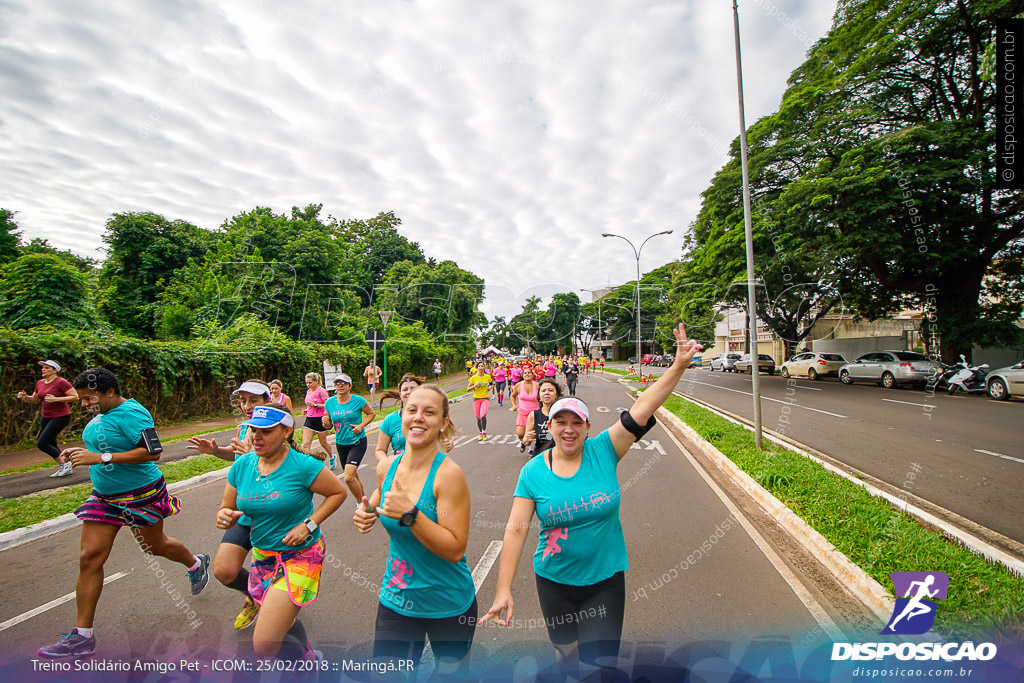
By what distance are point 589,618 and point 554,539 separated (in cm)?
39

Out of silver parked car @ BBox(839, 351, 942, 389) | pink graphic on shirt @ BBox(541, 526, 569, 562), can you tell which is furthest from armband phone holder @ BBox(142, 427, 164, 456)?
silver parked car @ BBox(839, 351, 942, 389)

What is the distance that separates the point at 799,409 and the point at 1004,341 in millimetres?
11278

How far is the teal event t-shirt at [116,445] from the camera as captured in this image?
130 inches

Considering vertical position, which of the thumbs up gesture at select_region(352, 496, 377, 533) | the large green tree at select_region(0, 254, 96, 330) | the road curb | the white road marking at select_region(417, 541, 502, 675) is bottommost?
the white road marking at select_region(417, 541, 502, 675)

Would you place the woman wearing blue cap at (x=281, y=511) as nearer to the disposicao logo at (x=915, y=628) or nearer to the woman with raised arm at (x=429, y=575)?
the woman with raised arm at (x=429, y=575)

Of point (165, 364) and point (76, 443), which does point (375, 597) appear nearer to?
point (76, 443)

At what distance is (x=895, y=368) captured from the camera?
755 inches

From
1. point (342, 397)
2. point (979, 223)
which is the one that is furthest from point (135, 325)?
point (979, 223)

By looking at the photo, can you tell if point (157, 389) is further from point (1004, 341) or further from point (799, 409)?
point (1004, 341)

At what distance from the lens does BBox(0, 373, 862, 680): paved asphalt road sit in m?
3.07

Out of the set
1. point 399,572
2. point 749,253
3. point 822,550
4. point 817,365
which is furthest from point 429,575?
point 817,365

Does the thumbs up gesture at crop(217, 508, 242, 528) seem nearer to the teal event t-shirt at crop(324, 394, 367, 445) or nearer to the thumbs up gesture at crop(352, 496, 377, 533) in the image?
the thumbs up gesture at crop(352, 496, 377, 533)

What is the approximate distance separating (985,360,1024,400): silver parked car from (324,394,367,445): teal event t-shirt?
1854cm

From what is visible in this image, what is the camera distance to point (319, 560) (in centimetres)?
270
